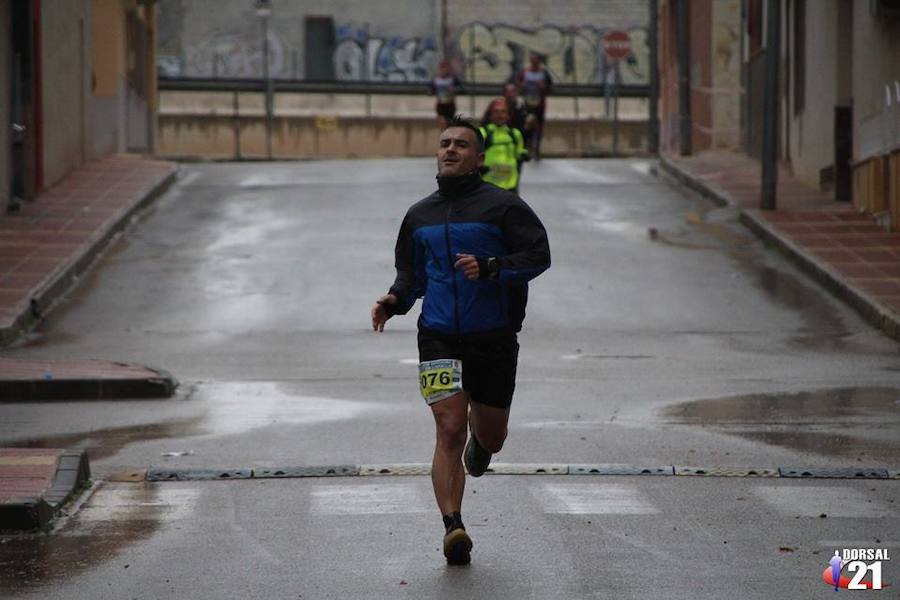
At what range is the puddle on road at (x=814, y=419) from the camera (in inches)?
448

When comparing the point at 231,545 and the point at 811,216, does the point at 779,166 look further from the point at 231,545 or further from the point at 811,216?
the point at 231,545

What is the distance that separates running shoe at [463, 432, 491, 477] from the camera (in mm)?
8547

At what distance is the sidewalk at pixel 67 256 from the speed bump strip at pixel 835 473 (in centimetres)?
549

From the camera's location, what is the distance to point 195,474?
10250mm

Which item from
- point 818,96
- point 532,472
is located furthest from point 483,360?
point 818,96

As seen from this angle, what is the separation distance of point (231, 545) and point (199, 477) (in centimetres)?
185

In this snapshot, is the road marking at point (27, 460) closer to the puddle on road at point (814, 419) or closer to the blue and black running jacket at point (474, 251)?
the blue and black running jacket at point (474, 251)

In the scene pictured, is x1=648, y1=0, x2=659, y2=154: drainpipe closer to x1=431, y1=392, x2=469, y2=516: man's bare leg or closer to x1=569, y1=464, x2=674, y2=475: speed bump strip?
x1=569, y1=464, x2=674, y2=475: speed bump strip

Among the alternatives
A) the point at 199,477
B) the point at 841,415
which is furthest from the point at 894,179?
the point at 199,477

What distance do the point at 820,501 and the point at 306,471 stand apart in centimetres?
267

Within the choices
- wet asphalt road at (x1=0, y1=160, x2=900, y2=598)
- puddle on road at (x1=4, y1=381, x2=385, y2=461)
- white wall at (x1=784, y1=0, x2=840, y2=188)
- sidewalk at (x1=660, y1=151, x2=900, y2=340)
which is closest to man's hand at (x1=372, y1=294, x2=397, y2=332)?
wet asphalt road at (x1=0, y1=160, x2=900, y2=598)

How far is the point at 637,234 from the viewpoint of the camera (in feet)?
82.3

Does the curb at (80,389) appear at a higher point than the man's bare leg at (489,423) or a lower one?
lower

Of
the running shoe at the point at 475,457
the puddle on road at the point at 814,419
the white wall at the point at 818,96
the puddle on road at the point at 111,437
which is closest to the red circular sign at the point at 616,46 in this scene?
the white wall at the point at 818,96
